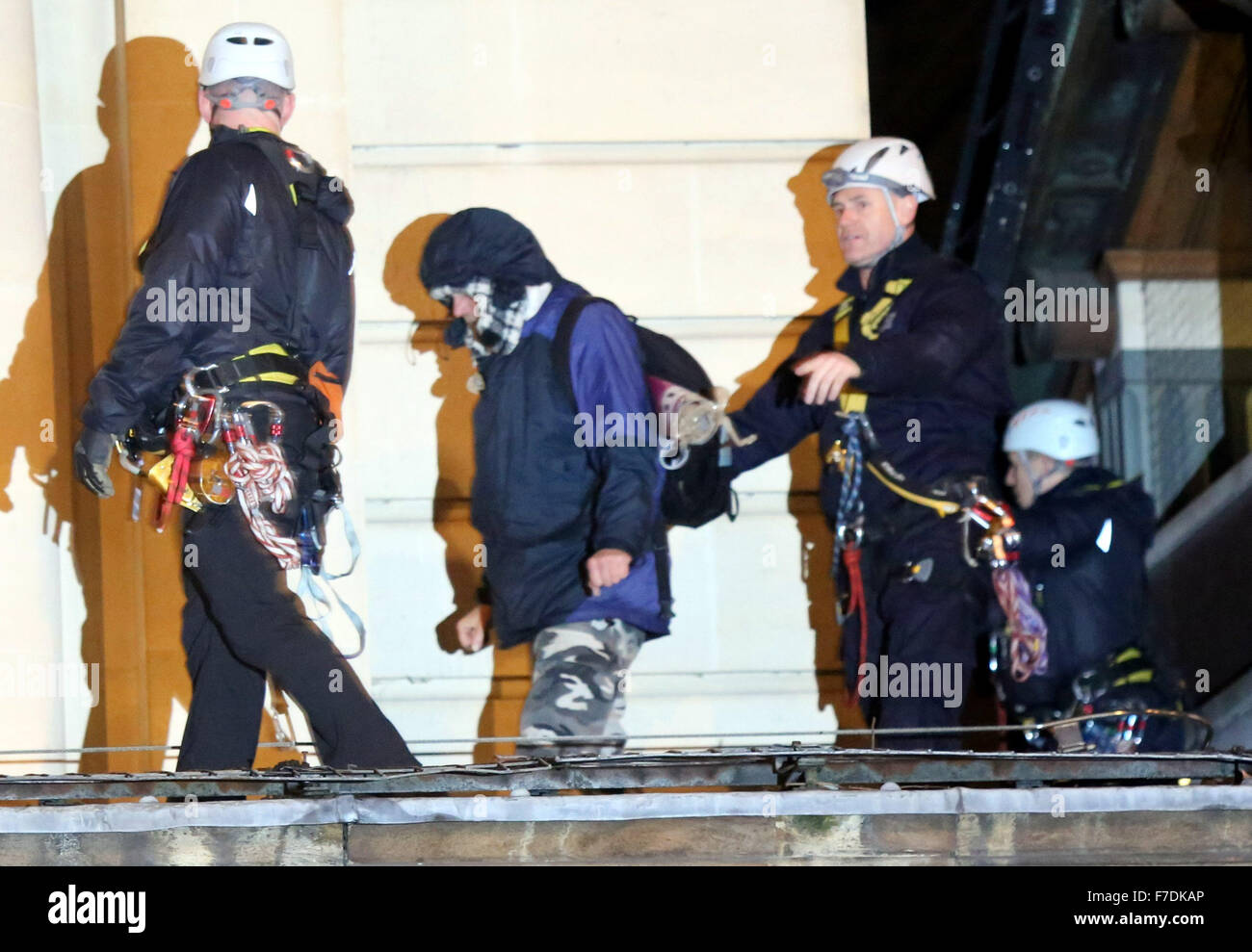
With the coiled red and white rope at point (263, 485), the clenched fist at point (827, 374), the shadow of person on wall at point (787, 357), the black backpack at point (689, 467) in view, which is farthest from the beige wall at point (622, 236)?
the coiled red and white rope at point (263, 485)

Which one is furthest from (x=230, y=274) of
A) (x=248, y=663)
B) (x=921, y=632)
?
(x=921, y=632)

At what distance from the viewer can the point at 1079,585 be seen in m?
7.01

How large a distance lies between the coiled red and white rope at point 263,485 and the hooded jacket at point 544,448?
98 centimetres

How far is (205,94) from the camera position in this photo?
6172 mm

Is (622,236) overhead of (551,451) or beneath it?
overhead

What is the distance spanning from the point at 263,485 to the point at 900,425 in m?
2.18

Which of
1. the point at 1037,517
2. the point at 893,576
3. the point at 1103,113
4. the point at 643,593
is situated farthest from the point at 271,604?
the point at 1103,113

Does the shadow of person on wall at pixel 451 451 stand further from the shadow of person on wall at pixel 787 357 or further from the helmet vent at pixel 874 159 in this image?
the helmet vent at pixel 874 159

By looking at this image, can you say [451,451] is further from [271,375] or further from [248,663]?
[248,663]

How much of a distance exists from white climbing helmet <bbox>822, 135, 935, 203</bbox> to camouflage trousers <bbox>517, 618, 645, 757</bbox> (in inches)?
67.7

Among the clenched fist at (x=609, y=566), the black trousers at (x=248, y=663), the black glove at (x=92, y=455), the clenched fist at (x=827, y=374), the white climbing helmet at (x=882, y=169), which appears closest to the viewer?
the black trousers at (x=248, y=663)

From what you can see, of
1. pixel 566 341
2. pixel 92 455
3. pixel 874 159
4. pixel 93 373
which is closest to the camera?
pixel 92 455

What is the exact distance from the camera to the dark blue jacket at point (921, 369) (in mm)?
6445
